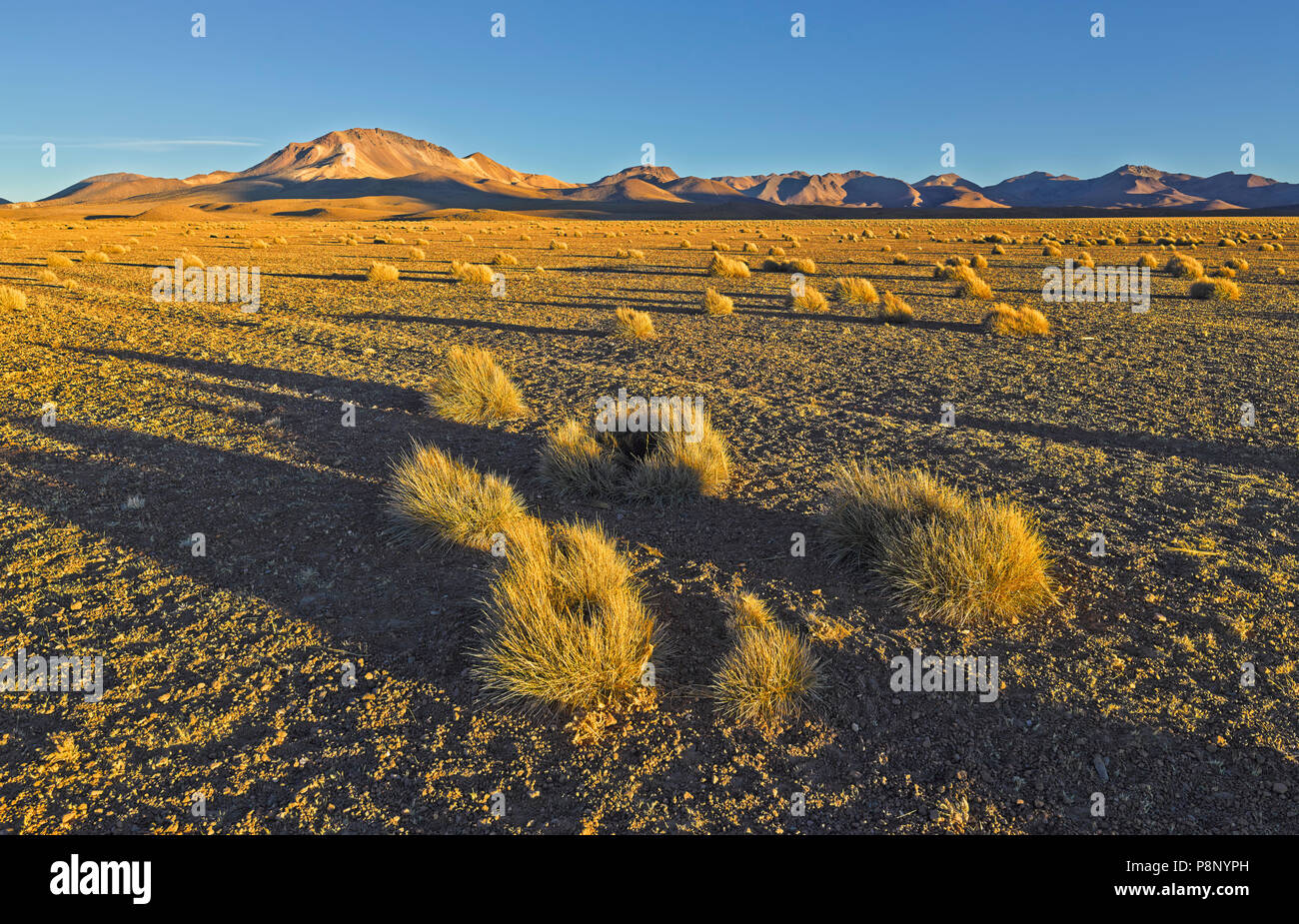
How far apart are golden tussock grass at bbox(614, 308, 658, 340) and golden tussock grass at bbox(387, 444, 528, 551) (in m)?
7.34

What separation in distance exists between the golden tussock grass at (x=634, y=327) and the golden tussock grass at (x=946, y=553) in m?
8.03

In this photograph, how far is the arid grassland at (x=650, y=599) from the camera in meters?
2.87

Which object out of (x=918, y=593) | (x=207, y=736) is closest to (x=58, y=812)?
(x=207, y=736)

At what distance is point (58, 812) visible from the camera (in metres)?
2.72

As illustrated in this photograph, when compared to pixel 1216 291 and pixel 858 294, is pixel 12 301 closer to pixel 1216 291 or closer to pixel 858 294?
pixel 858 294

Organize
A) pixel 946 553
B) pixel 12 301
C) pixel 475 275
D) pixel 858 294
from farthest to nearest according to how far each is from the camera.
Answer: pixel 475 275
pixel 858 294
pixel 12 301
pixel 946 553

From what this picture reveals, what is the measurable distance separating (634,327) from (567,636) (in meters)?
9.40

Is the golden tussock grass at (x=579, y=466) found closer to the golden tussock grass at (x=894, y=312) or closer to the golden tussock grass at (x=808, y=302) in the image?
the golden tussock grass at (x=894, y=312)

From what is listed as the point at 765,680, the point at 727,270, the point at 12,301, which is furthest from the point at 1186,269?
the point at 12,301

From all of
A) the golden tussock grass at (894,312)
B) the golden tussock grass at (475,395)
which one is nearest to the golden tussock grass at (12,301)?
the golden tussock grass at (475,395)

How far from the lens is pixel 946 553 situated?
163 inches

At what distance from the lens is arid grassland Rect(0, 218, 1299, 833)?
2.87m

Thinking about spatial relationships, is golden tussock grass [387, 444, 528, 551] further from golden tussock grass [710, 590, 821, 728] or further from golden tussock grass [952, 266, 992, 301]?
golden tussock grass [952, 266, 992, 301]
